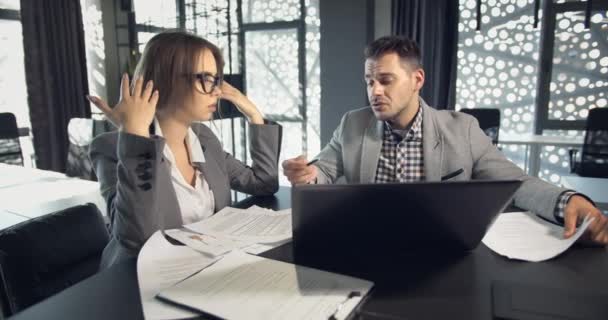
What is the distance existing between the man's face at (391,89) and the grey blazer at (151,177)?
37 cm

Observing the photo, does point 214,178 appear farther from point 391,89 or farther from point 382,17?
point 382,17

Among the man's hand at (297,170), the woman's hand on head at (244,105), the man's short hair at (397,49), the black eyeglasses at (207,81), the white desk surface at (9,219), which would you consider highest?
the man's short hair at (397,49)

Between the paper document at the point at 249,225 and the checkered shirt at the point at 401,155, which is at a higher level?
the checkered shirt at the point at 401,155

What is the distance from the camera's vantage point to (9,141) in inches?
119

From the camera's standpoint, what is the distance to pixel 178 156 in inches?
50.0

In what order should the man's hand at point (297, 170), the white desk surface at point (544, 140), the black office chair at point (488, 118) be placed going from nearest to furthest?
the man's hand at point (297, 170)
the black office chair at point (488, 118)
the white desk surface at point (544, 140)

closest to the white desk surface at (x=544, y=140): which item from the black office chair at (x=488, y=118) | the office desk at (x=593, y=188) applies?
the black office chair at (x=488, y=118)

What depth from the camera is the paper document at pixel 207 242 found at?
0.87m

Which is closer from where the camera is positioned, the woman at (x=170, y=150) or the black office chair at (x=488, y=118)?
the woman at (x=170, y=150)

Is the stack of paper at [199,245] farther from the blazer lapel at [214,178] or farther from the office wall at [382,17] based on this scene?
the office wall at [382,17]

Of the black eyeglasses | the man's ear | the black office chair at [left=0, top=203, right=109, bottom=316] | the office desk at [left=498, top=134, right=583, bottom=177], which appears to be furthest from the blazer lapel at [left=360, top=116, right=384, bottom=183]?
the office desk at [left=498, top=134, right=583, bottom=177]

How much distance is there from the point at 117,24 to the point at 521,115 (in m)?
4.62

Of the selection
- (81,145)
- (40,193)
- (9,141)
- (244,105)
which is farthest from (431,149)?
(9,141)

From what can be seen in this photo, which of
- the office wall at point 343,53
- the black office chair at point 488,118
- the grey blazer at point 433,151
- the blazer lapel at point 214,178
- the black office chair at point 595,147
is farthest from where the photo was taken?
the office wall at point 343,53
